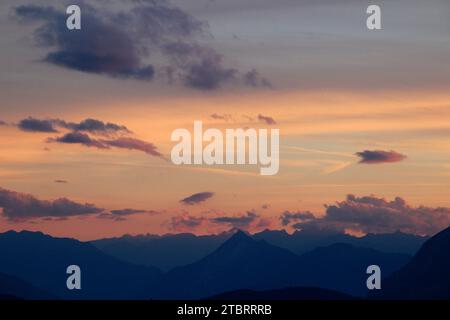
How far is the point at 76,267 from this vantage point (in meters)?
91.8
